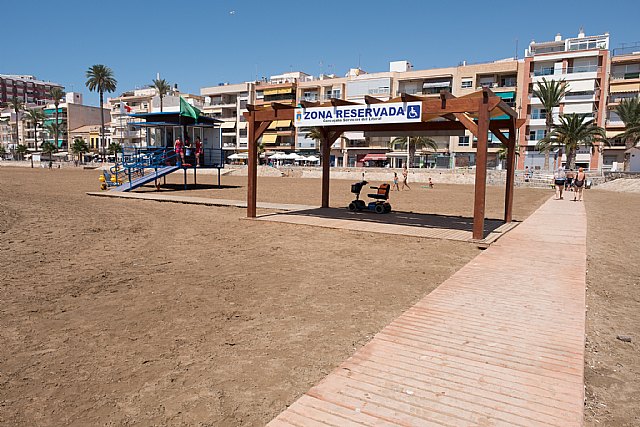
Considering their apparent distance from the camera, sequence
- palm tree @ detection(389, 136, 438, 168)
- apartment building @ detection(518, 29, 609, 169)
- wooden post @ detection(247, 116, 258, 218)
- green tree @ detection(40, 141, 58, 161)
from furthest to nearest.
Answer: green tree @ detection(40, 141, 58, 161) → palm tree @ detection(389, 136, 438, 168) → apartment building @ detection(518, 29, 609, 169) → wooden post @ detection(247, 116, 258, 218)

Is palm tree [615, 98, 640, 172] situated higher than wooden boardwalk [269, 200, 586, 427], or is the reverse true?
palm tree [615, 98, 640, 172]

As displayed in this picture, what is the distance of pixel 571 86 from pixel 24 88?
171692 mm

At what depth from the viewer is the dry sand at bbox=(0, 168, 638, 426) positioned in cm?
336

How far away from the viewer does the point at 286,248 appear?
927 centimetres

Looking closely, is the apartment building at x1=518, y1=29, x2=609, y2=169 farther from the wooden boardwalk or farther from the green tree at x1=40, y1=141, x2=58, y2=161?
the green tree at x1=40, y1=141, x2=58, y2=161

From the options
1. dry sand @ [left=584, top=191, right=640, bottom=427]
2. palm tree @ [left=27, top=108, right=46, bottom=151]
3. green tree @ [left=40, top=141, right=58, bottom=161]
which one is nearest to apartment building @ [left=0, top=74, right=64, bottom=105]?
palm tree @ [left=27, top=108, right=46, bottom=151]

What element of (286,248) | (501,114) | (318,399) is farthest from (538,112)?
(318,399)

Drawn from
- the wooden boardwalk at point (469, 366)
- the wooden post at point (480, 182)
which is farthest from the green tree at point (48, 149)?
the wooden boardwalk at point (469, 366)

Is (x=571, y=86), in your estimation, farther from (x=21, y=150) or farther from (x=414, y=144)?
(x=21, y=150)

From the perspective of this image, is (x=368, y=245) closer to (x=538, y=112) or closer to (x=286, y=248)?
(x=286, y=248)

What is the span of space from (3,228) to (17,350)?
828 centimetres

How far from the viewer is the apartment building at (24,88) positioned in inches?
6019

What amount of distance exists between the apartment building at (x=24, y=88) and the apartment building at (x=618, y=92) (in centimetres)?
16136

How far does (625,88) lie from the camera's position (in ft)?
196
